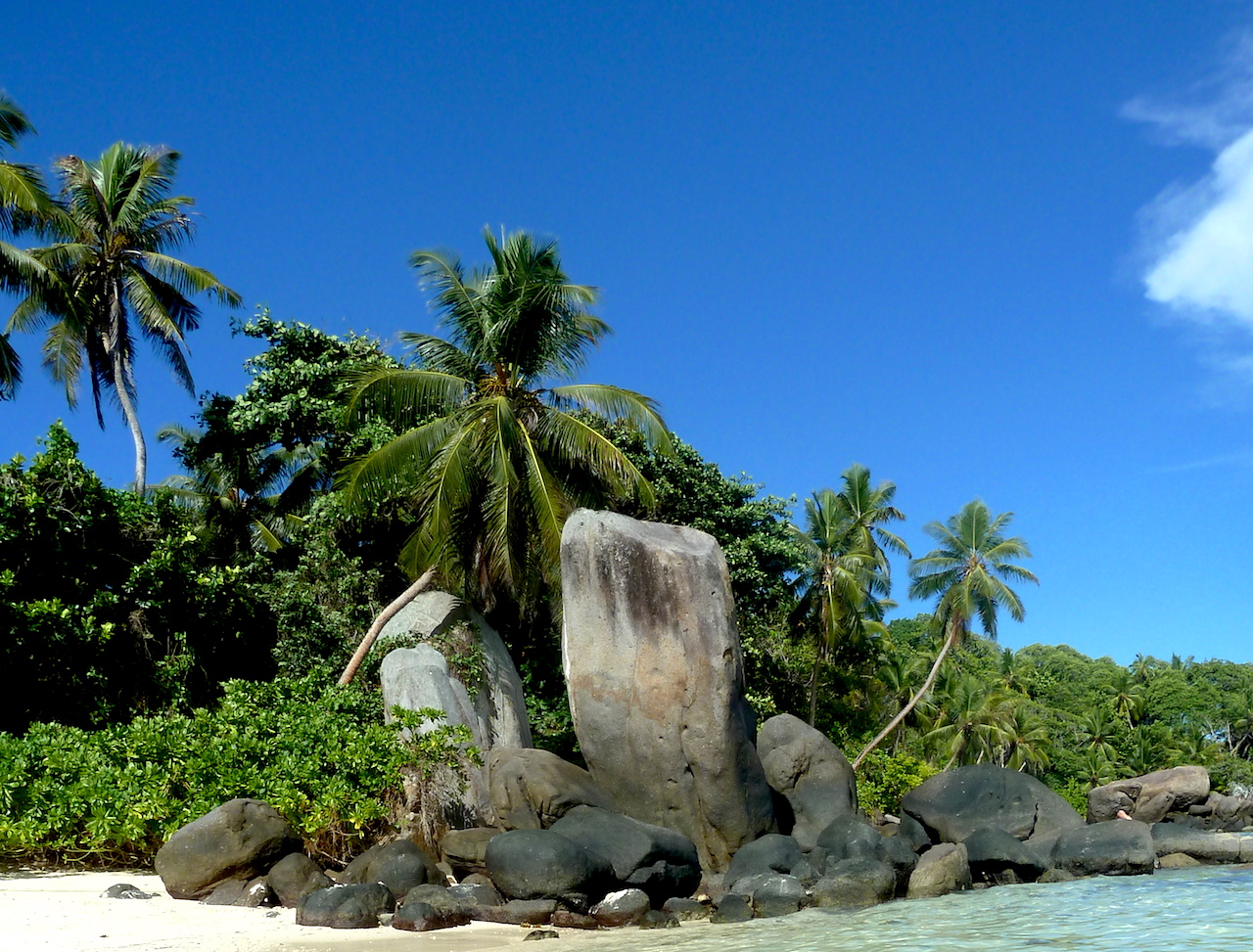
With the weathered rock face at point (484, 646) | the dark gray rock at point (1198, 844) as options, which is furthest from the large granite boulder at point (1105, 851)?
the weathered rock face at point (484, 646)

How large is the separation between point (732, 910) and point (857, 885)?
5.19 feet

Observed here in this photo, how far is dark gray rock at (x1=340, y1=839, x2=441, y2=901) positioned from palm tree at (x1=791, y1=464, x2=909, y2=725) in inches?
618

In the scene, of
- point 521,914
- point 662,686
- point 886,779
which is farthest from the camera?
point 886,779

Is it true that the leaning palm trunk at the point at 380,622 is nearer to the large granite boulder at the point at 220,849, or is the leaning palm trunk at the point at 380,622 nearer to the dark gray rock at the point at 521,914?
the large granite boulder at the point at 220,849

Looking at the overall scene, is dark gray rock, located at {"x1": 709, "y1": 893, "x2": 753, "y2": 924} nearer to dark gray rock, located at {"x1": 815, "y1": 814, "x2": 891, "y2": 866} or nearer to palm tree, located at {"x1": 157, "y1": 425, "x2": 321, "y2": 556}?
dark gray rock, located at {"x1": 815, "y1": 814, "x2": 891, "y2": 866}

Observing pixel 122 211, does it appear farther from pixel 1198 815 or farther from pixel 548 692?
pixel 1198 815

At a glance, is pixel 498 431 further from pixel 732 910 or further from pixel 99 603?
pixel 732 910

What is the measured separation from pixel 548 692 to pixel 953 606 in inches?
712

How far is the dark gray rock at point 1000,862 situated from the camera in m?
13.8

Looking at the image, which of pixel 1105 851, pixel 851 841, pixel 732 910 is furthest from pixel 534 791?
pixel 1105 851

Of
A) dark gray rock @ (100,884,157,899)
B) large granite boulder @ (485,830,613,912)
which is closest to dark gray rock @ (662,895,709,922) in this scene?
large granite boulder @ (485,830,613,912)

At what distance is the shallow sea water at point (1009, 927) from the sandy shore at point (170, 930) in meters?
1.40

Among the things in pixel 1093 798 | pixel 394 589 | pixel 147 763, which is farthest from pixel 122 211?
pixel 1093 798

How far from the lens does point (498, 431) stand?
1711 cm
